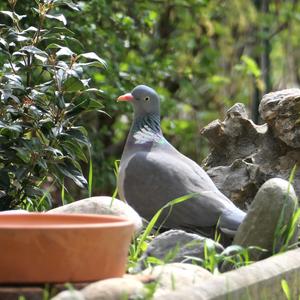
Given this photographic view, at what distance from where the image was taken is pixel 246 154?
219 inches

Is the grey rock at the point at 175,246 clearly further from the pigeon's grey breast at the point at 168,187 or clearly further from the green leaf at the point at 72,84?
the green leaf at the point at 72,84

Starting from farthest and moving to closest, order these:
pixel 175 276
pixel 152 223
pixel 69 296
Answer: pixel 152 223, pixel 175 276, pixel 69 296

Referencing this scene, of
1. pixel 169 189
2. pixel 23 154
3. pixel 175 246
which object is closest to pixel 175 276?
pixel 175 246

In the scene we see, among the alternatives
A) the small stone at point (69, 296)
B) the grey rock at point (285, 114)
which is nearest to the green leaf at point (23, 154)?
the grey rock at point (285, 114)

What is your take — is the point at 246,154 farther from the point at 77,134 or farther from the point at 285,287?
the point at 285,287

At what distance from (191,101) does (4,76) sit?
22.9 feet

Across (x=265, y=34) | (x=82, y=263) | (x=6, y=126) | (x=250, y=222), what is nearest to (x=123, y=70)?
(x=265, y=34)

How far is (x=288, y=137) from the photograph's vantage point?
5.30 m

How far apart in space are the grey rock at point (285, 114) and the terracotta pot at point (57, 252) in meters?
2.09

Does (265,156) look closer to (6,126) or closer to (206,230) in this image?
(206,230)

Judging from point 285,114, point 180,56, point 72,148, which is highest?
point 285,114

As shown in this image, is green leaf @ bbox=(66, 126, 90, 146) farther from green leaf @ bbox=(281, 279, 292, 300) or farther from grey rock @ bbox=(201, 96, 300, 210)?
green leaf @ bbox=(281, 279, 292, 300)

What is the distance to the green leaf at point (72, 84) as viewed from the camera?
5164mm

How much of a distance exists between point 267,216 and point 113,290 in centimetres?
115
